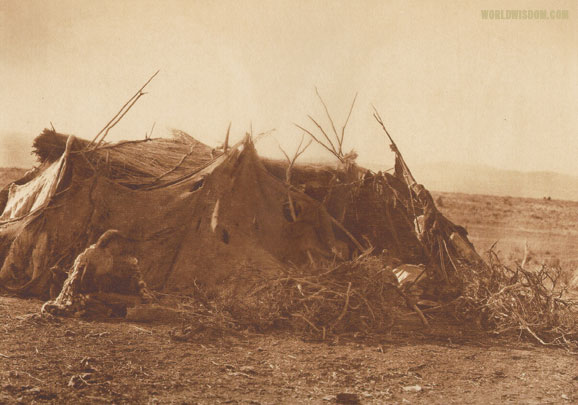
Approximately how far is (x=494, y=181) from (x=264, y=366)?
8623 cm

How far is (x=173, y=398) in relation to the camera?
14.8 feet

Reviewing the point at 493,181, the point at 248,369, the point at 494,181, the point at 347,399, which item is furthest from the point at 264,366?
the point at 494,181

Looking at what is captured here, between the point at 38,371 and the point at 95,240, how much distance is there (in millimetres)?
3324

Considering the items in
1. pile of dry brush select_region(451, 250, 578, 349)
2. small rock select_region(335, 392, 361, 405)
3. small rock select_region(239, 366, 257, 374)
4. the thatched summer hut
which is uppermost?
the thatched summer hut

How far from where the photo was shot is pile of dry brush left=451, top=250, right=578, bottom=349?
708cm

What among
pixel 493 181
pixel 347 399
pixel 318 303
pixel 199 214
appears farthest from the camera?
pixel 493 181

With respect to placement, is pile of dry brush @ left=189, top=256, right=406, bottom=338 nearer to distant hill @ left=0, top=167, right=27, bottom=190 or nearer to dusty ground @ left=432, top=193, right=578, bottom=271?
dusty ground @ left=432, top=193, right=578, bottom=271

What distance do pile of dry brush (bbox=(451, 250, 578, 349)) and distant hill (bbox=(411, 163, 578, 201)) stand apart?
60.8m

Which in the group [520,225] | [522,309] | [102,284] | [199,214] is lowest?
[522,309]

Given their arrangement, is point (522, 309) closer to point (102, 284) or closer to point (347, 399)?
point (347, 399)

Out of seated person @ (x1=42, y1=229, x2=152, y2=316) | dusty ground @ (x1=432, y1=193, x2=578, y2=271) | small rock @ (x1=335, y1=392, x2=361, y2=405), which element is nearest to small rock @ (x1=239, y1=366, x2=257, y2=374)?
small rock @ (x1=335, y1=392, x2=361, y2=405)

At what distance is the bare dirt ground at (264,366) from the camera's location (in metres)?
4.66

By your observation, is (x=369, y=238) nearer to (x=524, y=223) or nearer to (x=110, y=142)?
(x=110, y=142)

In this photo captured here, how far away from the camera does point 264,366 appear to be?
551cm
